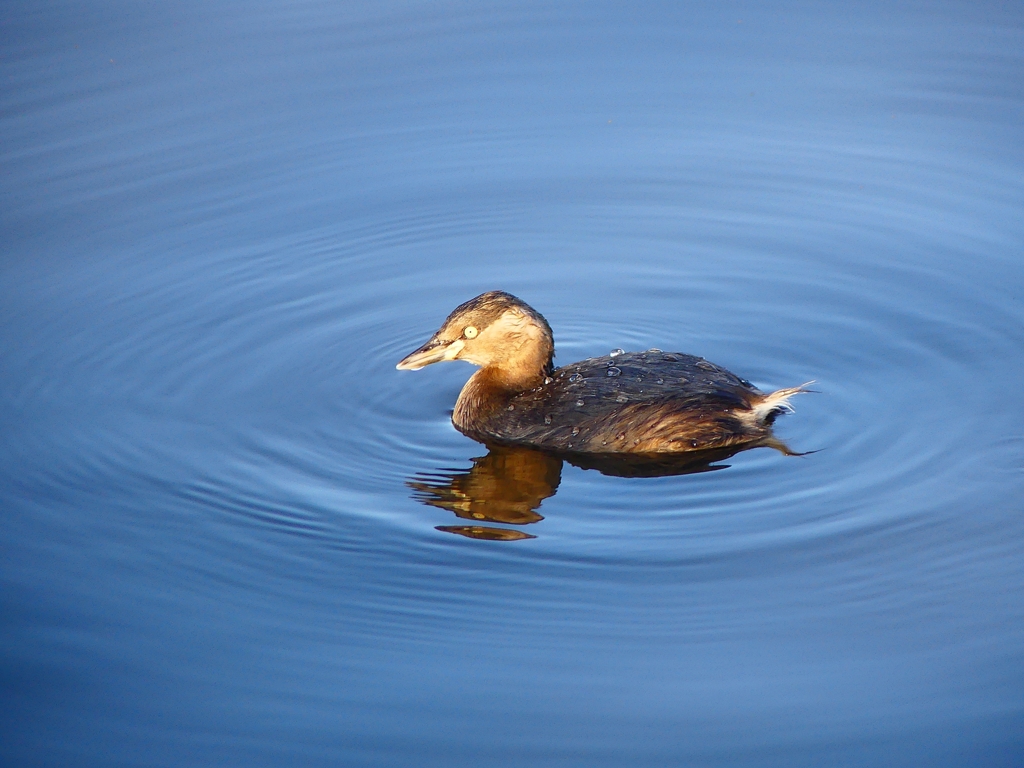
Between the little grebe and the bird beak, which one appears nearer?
the little grebe

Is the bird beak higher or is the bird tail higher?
the bird beak

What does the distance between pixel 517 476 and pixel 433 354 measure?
1.06 m

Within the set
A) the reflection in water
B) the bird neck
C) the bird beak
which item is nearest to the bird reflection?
the reflection in water

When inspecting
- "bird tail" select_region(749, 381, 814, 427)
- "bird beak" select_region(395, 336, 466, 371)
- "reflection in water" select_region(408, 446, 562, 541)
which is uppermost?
"bird beak" select_region(395, 336, 466, 371)

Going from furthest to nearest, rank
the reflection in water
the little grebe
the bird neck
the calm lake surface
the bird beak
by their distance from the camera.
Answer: the bird beak, the bird neck, the little grebe, the reflection in water, the calm lake surface

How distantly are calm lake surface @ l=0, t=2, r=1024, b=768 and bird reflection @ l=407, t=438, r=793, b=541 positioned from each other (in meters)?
0.04

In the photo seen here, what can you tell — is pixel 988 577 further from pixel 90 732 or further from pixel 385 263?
pixel 385 263

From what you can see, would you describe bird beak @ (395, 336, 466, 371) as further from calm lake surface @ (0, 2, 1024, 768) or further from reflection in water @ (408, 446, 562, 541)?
reflection in water @ (408, 446, 562, 541)

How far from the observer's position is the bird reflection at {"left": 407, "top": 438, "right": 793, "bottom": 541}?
21.9ft

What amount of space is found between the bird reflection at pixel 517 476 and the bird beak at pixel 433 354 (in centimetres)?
71

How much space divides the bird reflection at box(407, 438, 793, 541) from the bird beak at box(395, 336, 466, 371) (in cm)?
71

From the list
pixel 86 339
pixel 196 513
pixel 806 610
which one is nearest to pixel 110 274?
pixel 86 339

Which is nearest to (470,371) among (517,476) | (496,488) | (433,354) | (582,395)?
(433,354)

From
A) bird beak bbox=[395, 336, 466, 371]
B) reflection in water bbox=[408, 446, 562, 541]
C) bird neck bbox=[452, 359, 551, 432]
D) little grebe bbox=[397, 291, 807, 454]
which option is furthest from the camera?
bird beak bbox=[395, 336, 466, 371]
